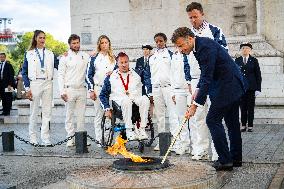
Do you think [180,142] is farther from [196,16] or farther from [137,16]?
[137,16]

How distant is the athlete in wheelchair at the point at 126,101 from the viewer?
9.30 m

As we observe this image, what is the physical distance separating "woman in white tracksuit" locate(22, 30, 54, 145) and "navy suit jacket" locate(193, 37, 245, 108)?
4.18 metres

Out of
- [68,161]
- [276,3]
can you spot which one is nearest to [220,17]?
[276,3]

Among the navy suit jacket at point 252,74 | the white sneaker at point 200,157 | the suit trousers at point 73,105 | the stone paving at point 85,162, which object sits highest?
the navy suit jacket at point 252,74

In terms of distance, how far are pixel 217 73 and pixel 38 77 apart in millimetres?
4412

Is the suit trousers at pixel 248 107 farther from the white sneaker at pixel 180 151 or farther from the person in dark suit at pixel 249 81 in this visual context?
the white sneaker at pixel 180 151

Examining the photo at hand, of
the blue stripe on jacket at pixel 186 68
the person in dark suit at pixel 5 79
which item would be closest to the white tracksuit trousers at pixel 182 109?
the blue stripe on jacket at pixel 186 68

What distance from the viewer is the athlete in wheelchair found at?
9.30 meters

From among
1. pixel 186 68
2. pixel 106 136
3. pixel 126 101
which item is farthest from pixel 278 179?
pixel 106 136

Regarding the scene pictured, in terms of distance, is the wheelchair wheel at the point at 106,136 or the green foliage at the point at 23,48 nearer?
the wheelchair wheel at the point at 106,136

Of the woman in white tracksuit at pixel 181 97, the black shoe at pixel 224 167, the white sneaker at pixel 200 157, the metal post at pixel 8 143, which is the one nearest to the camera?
the black shoe at pixel 224 167

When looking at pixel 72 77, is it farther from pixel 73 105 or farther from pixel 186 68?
pixel 186 68

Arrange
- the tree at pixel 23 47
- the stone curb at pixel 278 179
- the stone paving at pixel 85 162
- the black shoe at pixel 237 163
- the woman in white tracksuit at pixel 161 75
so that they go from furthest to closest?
the tree at pixel 23 47
the woman in white tracksuit at pixel 161 75
the black shoe at pixel 237 163
the stone paving at pixel 85 162
the stone curb at pixel 278 179

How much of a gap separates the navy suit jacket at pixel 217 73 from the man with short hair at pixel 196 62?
2.35 feet
